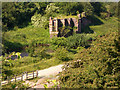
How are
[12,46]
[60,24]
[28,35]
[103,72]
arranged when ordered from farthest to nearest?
[28,35]
[60,24]
[12,46]
[103,72]

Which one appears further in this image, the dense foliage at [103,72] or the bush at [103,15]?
the bush at [103,15]

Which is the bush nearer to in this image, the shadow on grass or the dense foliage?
the shadow on grass

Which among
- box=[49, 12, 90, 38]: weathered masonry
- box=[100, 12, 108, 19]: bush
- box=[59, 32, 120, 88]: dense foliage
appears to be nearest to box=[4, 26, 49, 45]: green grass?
box=[49, 12, 90, 38]: weathered masonry

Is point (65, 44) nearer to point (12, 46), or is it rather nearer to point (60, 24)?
point (60, 24)

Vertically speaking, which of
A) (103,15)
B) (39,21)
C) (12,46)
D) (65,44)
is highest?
(103,15)

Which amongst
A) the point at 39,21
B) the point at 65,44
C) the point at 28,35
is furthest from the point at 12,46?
the point at 39,21

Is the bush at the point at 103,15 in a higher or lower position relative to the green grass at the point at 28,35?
higher

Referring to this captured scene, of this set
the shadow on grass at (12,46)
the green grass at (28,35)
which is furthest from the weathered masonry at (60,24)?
the shadow on grass at (12,46)

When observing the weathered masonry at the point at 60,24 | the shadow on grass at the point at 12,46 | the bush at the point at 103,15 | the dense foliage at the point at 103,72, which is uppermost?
the bush at the point at 103,15

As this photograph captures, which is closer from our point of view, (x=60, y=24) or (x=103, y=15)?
(x=60, y=24)

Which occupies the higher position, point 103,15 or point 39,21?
point 103,15

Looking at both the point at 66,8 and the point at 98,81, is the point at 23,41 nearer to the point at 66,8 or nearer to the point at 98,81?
the point at 66,8

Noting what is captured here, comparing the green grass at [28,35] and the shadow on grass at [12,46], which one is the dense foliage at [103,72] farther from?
the green grass at [28,35]

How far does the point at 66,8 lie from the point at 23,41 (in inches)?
369
